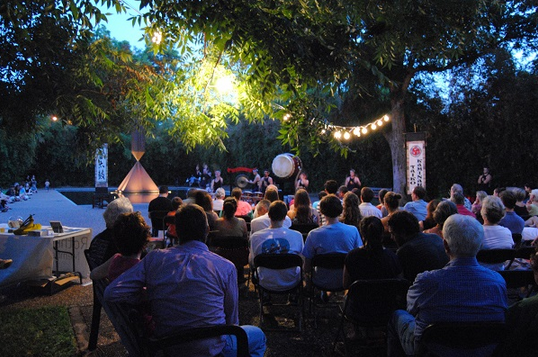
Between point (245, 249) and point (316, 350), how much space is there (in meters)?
1.53

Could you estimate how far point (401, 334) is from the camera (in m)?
2.44

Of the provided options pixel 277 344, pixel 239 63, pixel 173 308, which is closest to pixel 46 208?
pixel 239 63

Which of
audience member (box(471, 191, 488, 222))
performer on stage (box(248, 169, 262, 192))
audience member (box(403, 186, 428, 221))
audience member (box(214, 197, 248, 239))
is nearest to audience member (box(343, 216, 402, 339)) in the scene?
audience member (box(214, 197, 248, 239))

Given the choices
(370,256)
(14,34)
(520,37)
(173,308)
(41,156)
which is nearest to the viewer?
(173,308)

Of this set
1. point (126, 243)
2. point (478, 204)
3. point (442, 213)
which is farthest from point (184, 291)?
point (478, 204)

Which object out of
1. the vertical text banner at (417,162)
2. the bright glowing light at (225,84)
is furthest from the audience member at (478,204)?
the vertical text banner at (417,162)

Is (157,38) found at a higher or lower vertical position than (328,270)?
higher

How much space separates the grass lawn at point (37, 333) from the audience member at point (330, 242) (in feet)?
6.79

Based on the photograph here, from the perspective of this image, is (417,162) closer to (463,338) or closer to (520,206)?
(520,206)

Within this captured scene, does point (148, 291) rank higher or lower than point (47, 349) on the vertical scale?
higher

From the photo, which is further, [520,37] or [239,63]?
[520,37]

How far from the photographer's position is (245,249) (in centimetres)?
464

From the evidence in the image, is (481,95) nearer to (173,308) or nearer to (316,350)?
(316,350)

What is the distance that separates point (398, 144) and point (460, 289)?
12.3 metres
